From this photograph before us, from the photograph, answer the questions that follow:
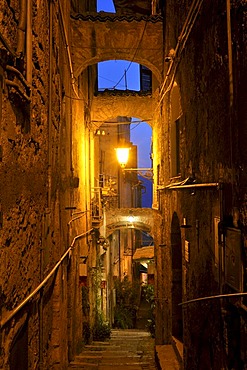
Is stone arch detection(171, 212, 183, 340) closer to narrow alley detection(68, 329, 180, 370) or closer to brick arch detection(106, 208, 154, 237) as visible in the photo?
narrow alley detection(68, 329, 180, 370)

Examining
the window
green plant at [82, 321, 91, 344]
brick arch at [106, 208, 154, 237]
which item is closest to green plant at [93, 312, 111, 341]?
green plant at [82, 321, 91, 344]

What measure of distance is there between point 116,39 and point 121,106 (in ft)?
15.8

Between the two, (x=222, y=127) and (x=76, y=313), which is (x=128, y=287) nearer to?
(x=76, y=313)

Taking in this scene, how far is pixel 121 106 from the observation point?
44.5ft

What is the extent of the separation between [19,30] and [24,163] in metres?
1.03

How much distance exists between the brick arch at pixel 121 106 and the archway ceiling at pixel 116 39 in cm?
442

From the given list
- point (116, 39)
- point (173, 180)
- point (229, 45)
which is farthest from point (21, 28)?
point (116, 39)

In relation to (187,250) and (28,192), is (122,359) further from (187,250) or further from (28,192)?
(28,192)

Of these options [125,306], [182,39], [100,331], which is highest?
[182,39]

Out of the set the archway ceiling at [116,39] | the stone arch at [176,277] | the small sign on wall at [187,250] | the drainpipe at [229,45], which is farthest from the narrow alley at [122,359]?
the archway ceiling at [116,39]

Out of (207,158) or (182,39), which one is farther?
(182,39)

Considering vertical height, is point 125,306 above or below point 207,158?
below

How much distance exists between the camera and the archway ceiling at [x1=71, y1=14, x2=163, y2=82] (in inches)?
337

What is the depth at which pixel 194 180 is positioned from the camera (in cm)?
516
